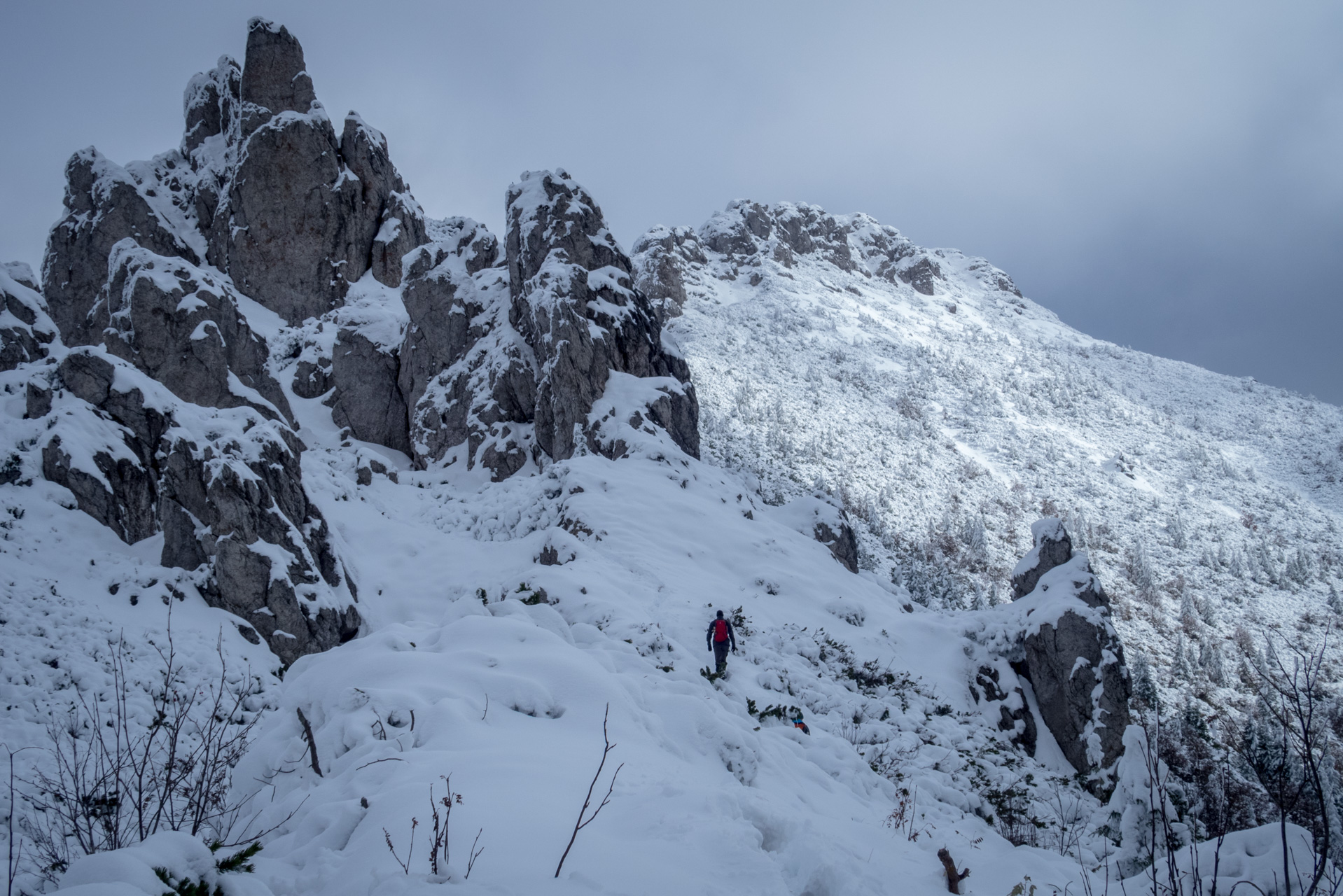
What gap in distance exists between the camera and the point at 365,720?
16.0ft

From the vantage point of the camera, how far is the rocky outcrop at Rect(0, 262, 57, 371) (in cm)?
1628

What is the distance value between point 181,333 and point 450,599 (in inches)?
656

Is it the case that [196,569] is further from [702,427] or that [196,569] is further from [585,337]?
[702,427]

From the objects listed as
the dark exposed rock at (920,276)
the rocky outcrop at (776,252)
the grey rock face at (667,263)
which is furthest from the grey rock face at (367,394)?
the dark exposed rock at (920,276)

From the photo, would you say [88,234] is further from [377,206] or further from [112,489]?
[112,489]

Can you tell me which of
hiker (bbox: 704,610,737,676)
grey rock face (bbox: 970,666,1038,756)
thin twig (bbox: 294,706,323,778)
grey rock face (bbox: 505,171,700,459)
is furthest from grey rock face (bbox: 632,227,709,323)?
thin twig (bbox: 294,706,323,778)

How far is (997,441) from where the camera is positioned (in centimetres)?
7838

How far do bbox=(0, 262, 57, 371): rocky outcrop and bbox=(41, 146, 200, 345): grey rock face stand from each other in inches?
879

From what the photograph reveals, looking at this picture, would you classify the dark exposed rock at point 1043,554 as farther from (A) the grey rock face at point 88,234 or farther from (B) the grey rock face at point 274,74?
(B) the grey rock face at point 274,74

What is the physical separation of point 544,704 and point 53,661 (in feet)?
25.2

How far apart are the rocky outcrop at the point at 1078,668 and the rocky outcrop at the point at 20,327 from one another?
2606 centimetres

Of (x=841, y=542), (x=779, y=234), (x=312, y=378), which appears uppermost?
(x=779, y=234)

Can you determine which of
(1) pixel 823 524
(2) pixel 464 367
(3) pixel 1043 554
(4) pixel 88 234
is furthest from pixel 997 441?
(4) pixel 88 234

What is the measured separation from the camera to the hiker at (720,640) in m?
9.61
